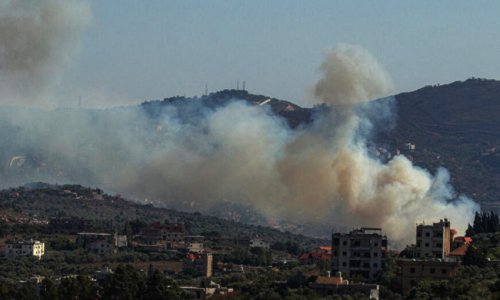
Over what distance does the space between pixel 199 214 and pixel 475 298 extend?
113459 mm

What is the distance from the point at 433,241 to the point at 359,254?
552cm

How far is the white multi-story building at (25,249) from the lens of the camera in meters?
136

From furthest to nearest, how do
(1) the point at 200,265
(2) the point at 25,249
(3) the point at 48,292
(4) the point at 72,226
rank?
(4) the point at 72,226 < (2) the point at 25,249 < (1) the point at 200,265 < (3) the point at 48,292

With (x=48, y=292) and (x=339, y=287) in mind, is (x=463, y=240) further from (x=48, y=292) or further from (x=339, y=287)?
(x=48, y=292)

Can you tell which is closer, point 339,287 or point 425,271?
point 339,287

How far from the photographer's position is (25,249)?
13675 centimetres

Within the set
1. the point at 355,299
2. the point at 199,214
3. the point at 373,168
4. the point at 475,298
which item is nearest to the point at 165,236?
the point at 373,168

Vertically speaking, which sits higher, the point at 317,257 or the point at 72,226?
the point at 72,226

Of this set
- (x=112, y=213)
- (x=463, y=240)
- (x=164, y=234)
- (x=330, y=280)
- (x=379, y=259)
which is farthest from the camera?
(x=112, y=213)

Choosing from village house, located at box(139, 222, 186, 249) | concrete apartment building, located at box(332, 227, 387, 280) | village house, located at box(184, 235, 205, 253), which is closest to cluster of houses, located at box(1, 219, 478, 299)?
concrete apartment building, located at box(332, 227, 387, 280)

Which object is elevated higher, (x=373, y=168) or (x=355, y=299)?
(x=373, y=168)

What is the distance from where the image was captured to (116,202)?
194625mm

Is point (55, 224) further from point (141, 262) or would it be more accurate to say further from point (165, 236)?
point (141, 262)

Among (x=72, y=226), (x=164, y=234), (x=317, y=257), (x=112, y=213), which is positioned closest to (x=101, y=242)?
(x=164, y=234)
